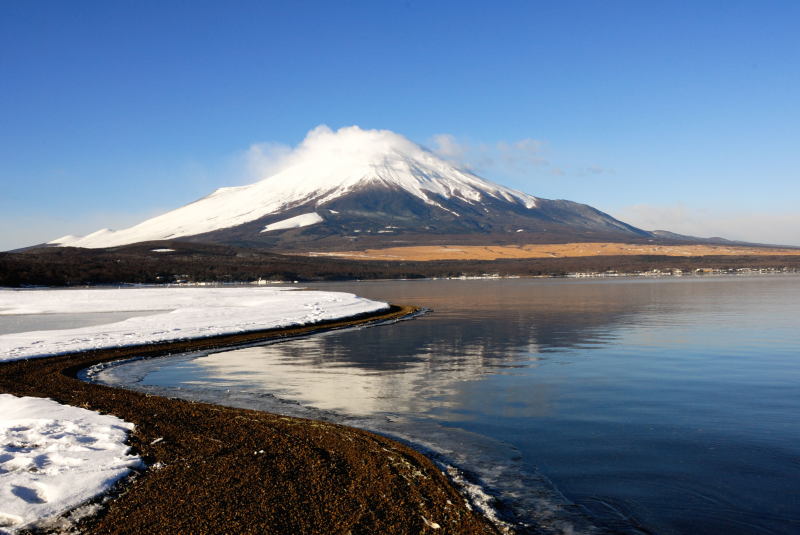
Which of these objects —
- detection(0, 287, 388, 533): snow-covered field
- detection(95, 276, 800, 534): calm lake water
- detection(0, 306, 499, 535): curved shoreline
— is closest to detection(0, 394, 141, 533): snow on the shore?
detection(0, 287, 388, 533): snow-covered field

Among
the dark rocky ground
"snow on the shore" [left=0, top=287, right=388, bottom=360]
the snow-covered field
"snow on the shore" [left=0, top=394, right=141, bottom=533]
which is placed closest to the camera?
"snow on the shore" [left=0, top=394, right=141, bottom=533]

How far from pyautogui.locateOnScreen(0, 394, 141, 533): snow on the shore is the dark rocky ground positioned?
95.4 meters

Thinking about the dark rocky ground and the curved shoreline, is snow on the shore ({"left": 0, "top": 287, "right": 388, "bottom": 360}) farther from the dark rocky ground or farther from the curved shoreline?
the dark rocky ground

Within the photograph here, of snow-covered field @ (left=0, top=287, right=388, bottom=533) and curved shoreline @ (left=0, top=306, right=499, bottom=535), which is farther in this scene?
snow-covered field @ (left=0, top=287, right=388, bottom=533)

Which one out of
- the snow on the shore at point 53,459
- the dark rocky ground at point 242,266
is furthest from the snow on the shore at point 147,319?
the dark rocky ground at point 242,266

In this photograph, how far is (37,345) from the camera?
89.0ft

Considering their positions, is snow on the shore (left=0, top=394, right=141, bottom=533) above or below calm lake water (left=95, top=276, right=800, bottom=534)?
above

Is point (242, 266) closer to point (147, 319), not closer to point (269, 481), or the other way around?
point (147, 319)

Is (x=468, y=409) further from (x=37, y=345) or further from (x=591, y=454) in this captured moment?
(x=37, y=345)

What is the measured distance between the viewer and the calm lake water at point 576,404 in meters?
9.44

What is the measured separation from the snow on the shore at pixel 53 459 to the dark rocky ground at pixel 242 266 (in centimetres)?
9543

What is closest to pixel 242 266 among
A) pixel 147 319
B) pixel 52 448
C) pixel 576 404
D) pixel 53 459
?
pixel 147 319

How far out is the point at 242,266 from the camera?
478 ft

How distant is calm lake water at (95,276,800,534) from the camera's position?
9.44 m
